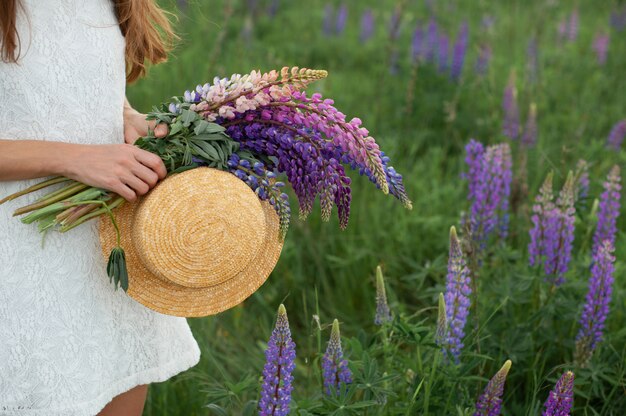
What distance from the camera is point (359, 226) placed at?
145 inches

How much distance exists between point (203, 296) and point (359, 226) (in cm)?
204

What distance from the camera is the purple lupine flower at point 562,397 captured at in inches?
69.9

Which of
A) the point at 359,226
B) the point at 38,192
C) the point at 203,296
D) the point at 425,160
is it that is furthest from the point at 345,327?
the point at 38,192

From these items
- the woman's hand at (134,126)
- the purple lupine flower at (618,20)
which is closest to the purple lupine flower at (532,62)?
the purple lupine flower at (618,20)

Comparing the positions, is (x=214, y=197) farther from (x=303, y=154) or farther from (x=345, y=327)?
(x=345, y=327)

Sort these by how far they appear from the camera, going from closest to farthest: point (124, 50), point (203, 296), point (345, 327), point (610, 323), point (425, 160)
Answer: point (203, 296) → point (124, 50) → point (610, 323) → point (345, 327) → point (425, 160)

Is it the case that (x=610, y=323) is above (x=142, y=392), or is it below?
below

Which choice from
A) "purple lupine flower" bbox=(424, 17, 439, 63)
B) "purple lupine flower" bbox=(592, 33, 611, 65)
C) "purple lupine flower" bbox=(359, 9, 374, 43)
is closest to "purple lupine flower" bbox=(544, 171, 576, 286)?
"purple lupine flower" bbox=(424, 17, 439, 63)

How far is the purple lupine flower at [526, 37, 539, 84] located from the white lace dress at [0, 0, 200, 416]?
3.68 meters

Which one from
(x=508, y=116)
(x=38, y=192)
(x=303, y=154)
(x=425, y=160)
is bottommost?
(x=425, y=160)

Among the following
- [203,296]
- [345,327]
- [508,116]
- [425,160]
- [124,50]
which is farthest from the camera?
[425,160]

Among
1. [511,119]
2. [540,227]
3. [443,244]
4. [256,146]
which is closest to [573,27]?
[511,119]

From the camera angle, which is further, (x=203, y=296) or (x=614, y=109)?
(x=614, y=109)

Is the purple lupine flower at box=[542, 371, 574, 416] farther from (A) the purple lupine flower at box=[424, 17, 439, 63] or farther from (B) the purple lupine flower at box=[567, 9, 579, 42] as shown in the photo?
(B) the purple lupine flower at box=[567, 9, 579, 42]
